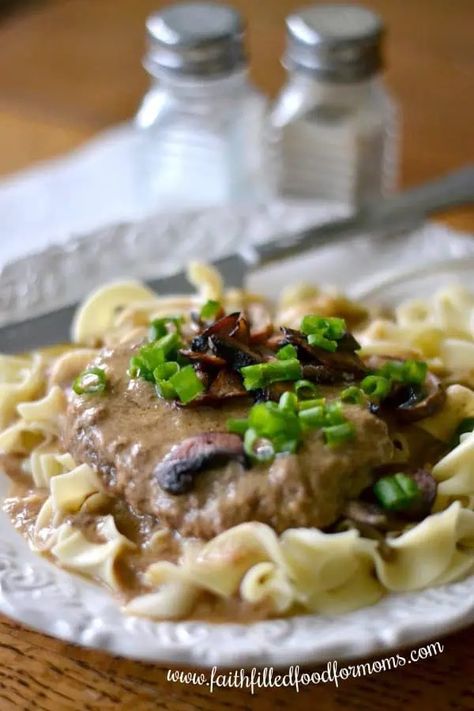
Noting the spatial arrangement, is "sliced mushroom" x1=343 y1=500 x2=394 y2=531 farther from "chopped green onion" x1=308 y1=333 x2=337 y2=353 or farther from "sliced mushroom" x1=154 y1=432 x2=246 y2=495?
"chopped green onion" x1=308 y1=333 x2=337 y2=353

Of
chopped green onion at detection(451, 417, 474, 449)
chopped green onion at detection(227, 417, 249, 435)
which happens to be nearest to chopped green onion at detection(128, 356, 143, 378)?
chopped green onion at detection(227, 417, 249, 435)

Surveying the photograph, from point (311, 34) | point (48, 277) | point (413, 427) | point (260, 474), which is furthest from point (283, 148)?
point (260, 474)

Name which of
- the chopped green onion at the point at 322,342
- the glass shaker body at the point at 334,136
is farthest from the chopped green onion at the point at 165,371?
the glass shaker body at the point at 334,136

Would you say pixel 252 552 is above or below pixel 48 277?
above

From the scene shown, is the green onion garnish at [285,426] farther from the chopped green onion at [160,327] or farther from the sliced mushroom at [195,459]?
the chopped green onion at [160,327]

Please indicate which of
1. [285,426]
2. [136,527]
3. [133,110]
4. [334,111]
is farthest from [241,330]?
[133,110]

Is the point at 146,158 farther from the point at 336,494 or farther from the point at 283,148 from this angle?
the point at 336,494

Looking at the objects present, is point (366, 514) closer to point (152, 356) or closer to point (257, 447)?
point (257, 447)
